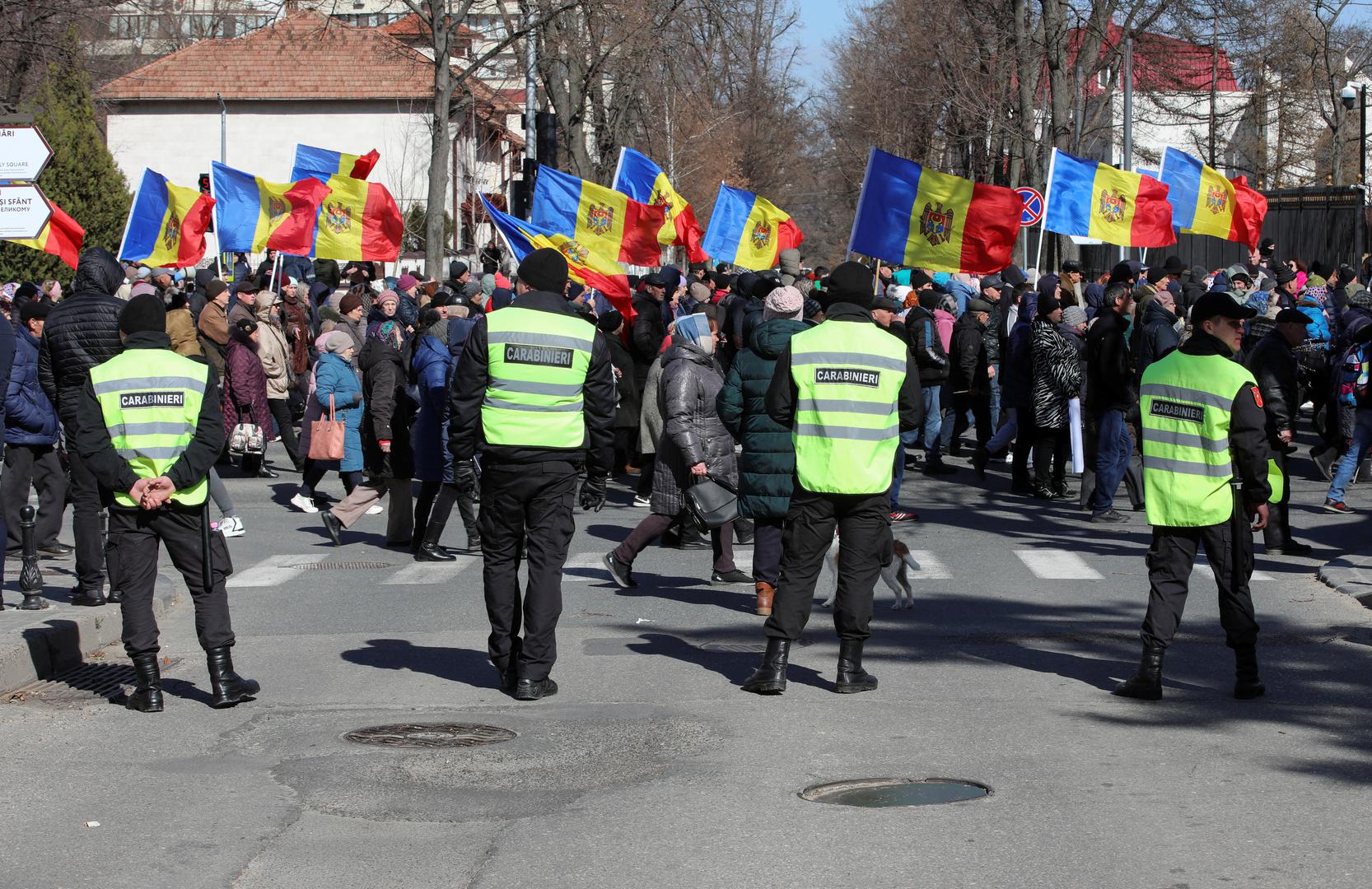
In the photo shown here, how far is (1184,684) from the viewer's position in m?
8.22

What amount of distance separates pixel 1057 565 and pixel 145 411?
6.75 m

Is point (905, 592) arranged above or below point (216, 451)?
below

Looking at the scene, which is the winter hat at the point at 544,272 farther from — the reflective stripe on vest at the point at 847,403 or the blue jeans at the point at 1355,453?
the blue jeans at the point at 1355,453

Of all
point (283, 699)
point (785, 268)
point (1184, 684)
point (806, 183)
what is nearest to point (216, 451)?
point (283, 699)

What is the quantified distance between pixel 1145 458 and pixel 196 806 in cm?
426

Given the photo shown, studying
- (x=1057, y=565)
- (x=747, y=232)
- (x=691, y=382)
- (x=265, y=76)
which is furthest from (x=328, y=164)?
(x=265, y=76)

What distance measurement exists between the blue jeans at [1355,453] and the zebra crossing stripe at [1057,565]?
275 cm

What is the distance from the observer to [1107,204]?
19.2 metres

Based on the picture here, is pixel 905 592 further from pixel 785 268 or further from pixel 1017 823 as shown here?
pixel 785 268

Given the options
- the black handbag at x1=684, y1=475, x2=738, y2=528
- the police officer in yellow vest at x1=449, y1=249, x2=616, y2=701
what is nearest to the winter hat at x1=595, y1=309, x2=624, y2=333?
the black handbag at x1=684, y1=475, x2=738, y2=528

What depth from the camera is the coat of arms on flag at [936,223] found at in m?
15.6

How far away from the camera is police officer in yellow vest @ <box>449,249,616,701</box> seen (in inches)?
315

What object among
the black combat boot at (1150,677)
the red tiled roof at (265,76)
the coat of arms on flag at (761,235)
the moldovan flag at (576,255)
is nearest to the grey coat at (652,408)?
the moldovan flag at (576,255)

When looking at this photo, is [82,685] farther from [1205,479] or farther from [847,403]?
[1205,479]
